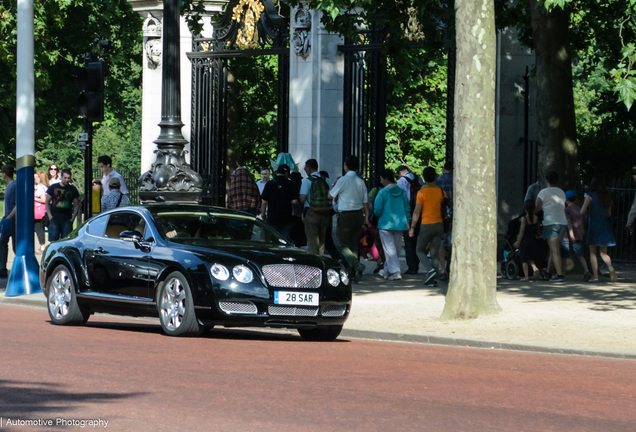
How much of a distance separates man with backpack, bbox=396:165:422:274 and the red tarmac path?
25.7 feet

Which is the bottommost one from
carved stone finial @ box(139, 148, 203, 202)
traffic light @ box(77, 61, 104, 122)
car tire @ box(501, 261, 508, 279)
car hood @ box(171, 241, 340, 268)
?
car tire @ box(501, 261, 508, 279)

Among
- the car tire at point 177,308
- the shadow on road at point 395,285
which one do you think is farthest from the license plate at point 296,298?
the shadow on road at point 395,285

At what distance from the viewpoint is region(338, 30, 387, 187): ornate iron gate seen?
21.2 metres

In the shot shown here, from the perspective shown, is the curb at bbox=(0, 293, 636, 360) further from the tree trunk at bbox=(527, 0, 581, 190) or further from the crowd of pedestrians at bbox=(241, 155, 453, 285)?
the tree trunk at bbox=(527, 0, 581, 190)

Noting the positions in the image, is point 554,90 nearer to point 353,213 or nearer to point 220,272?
point 353,213

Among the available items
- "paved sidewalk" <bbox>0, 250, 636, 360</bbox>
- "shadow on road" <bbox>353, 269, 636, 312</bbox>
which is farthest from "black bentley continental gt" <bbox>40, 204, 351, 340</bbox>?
"shadow on road" <bbox>353, 269, 636, 312</bbox>

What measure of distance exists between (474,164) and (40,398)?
21.6 ft

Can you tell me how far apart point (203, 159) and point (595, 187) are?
29.8 ft

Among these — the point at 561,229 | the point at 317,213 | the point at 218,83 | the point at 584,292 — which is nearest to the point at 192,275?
the point at 317,213

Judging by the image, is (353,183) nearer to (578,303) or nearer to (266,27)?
(578,303)

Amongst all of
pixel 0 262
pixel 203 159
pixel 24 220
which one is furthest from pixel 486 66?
pixel 203 159

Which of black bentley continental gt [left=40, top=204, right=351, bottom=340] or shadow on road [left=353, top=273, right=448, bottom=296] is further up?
black bentley continental gt [left=40, top=204, right=351, bottom=340]

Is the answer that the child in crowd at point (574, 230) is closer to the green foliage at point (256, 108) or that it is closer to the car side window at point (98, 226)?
the car side window at point (98, 226)

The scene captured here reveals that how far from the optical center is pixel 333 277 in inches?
449
